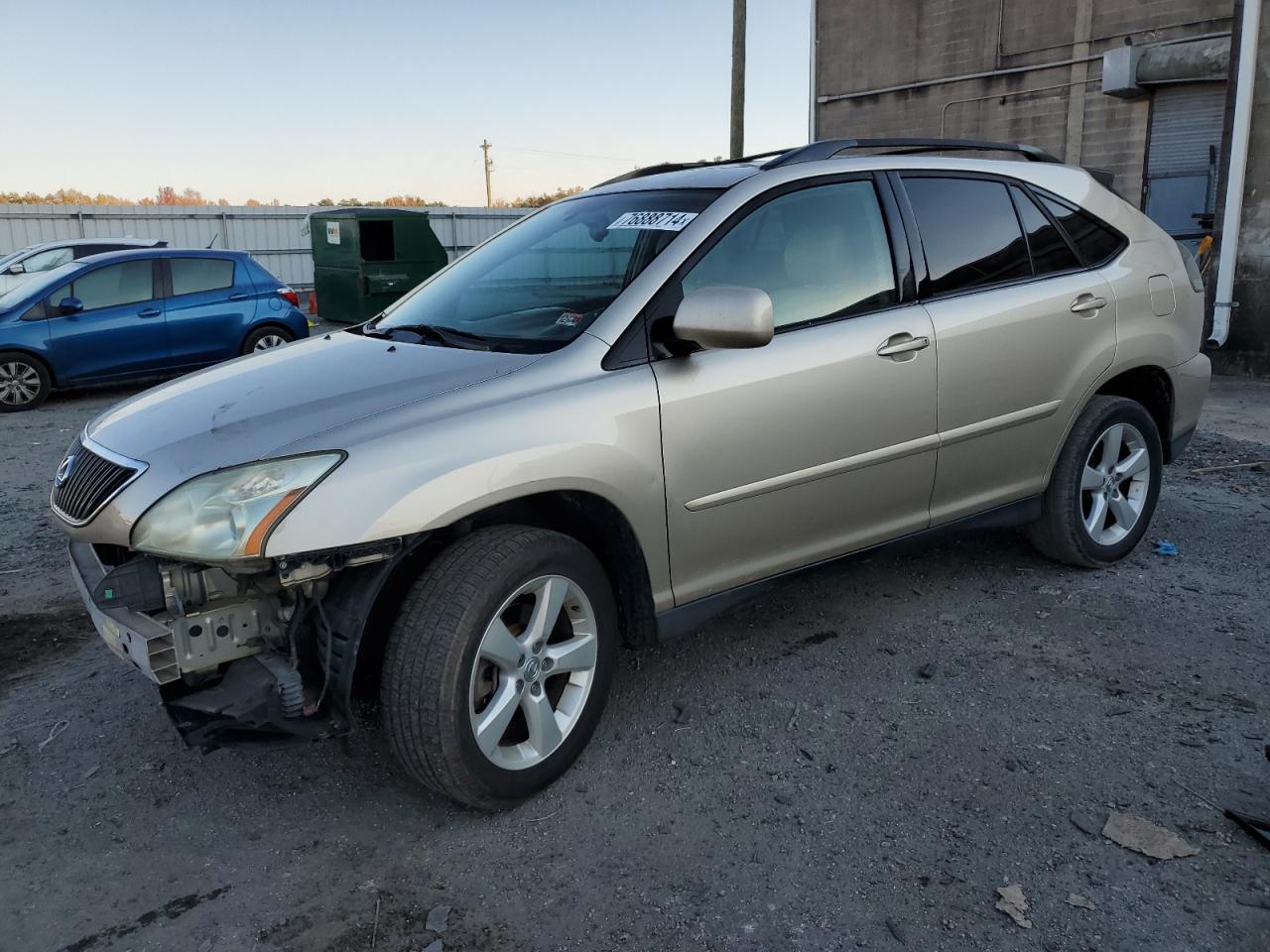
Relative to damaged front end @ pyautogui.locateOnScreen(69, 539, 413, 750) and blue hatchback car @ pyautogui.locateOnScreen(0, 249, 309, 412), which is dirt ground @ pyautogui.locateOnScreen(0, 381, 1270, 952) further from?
blue hatchback car @ pyautogui.locateOnScreen(0, 249, 309, 412)

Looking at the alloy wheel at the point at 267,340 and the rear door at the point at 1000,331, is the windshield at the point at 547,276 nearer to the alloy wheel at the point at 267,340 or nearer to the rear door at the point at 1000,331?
the rear door at the point at 1000,331

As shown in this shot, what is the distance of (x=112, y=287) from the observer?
10.2m

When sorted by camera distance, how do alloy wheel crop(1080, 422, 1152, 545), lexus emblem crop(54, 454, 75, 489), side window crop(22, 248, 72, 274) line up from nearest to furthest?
lexus emblem crop(54, 454, 75, 489) → alloy wheel crop(1080, 422, 1152, 545) → side window crop(22, 248, 72, 274)

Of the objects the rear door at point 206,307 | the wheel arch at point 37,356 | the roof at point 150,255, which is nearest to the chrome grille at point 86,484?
the wheel arch at point 37,356

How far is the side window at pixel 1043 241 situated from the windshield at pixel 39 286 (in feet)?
30.6

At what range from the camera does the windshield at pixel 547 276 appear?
10.5 feet

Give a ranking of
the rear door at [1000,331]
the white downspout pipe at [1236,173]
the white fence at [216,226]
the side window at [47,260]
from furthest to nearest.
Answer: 1. the white fence at [216,226]
2. the side window at [47,260]
3. the white downspout pipe at [1236,173]
4. the rear door at [1000,331]

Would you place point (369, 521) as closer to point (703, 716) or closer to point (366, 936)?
point (366, 936)

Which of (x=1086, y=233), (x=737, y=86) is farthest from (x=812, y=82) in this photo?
(x=1086, y=233)

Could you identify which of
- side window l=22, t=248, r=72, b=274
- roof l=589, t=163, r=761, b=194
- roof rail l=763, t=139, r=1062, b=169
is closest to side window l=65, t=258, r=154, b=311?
side window l=22, t=248, r=72, b=274

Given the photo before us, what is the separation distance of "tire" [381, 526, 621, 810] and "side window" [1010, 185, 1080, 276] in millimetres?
2359

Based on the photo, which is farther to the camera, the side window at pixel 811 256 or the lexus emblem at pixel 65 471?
the side window at pixel 811 256

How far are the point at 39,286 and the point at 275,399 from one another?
8.76 meters

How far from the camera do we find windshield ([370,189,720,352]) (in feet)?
10.5
